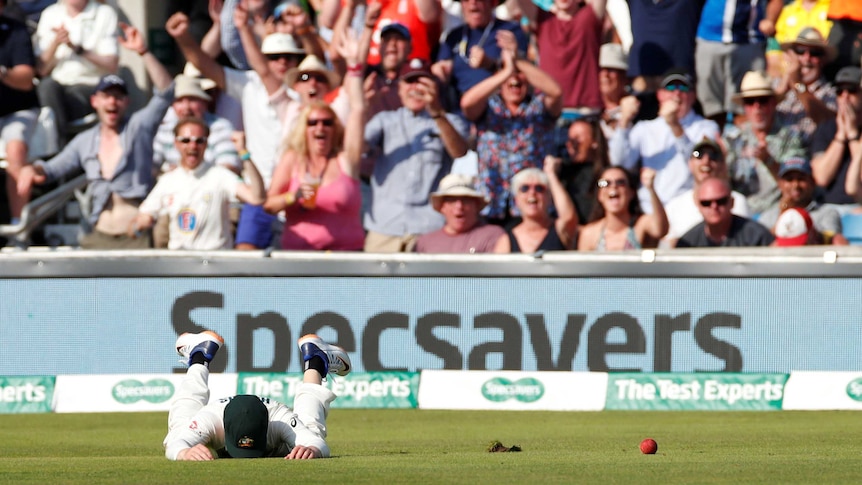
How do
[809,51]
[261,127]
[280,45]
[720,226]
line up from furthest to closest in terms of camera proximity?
1. [261,127]
2. [280,45]
3. [809,51]
4. [720,226]

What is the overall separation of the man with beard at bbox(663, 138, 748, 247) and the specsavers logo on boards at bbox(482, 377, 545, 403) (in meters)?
2.02

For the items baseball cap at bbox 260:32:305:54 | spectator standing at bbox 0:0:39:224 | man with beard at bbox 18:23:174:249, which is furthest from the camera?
spectator standing at bbox 0:0:39:224

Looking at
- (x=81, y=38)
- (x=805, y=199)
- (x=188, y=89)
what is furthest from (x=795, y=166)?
(x=81, y=38)

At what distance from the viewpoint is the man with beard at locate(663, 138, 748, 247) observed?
14.0 meters

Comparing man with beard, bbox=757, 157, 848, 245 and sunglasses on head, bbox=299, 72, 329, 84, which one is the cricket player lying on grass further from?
man with beard, bbox=757, 157, 848, 245

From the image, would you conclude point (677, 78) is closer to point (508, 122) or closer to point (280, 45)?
point (508, 122)

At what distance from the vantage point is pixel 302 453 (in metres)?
8.02

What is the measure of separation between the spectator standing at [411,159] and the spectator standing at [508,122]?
0.29m

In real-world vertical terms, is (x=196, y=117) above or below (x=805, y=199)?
above

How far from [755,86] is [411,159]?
135 inches

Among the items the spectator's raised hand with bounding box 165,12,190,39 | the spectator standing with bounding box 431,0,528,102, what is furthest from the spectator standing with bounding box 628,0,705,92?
the spectator's raised hand with bounding box 165,12,190,39

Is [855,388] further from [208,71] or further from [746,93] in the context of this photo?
[208,71]

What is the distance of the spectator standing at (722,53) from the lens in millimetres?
15352

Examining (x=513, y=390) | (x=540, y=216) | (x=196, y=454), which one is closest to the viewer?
(x=196, y=454)
